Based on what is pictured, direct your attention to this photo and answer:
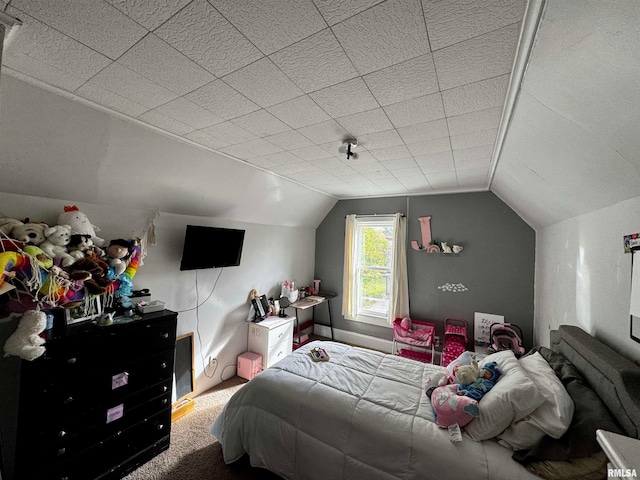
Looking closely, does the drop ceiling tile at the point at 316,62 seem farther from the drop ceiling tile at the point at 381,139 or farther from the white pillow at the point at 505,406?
the white pillow at the point at 505,406

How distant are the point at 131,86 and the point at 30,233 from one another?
1154 millimetres

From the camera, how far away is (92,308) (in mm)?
1879

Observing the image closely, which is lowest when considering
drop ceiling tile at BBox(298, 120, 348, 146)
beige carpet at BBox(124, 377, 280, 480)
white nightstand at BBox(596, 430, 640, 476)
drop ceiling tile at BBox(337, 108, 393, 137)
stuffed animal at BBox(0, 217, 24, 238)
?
beige carpet at BBox(124, 377, 280, 480)

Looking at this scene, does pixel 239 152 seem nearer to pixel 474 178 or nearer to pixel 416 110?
pixel 416 110

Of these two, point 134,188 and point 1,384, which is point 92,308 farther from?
point 134,188

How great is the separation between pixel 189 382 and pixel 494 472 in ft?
9.18

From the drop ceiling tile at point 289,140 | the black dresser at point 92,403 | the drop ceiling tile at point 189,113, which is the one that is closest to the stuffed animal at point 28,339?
the black dresser at point 92,403

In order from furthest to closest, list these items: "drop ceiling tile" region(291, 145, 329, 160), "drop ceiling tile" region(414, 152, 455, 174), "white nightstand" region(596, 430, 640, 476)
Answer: "drop ceiling tile" region(414, 152, 455, 174) → "drop ceiling tile" region(291, 145, 329, 160) → "white nightstand" region(596, 430, 640, 476)

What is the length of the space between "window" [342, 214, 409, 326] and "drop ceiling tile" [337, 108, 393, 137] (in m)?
2.43

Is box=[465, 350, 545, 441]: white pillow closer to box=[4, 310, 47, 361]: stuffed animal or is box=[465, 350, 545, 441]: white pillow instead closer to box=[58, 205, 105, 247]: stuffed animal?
box=[4, 310, 47, 361]: stuffed animal

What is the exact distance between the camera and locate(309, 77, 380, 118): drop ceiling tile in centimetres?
137

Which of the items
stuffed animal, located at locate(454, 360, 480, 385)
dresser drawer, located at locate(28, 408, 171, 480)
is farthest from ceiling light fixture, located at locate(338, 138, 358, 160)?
dresser drawer, located at locate(28, 408, 171, 480)

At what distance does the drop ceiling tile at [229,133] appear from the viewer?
1850 mm

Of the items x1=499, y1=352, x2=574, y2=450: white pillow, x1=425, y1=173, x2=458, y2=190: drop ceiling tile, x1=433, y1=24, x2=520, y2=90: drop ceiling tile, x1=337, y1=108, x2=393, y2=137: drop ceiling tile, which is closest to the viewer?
x1=433, y1=24, x2=520, y2=90: drop ceiling tile
